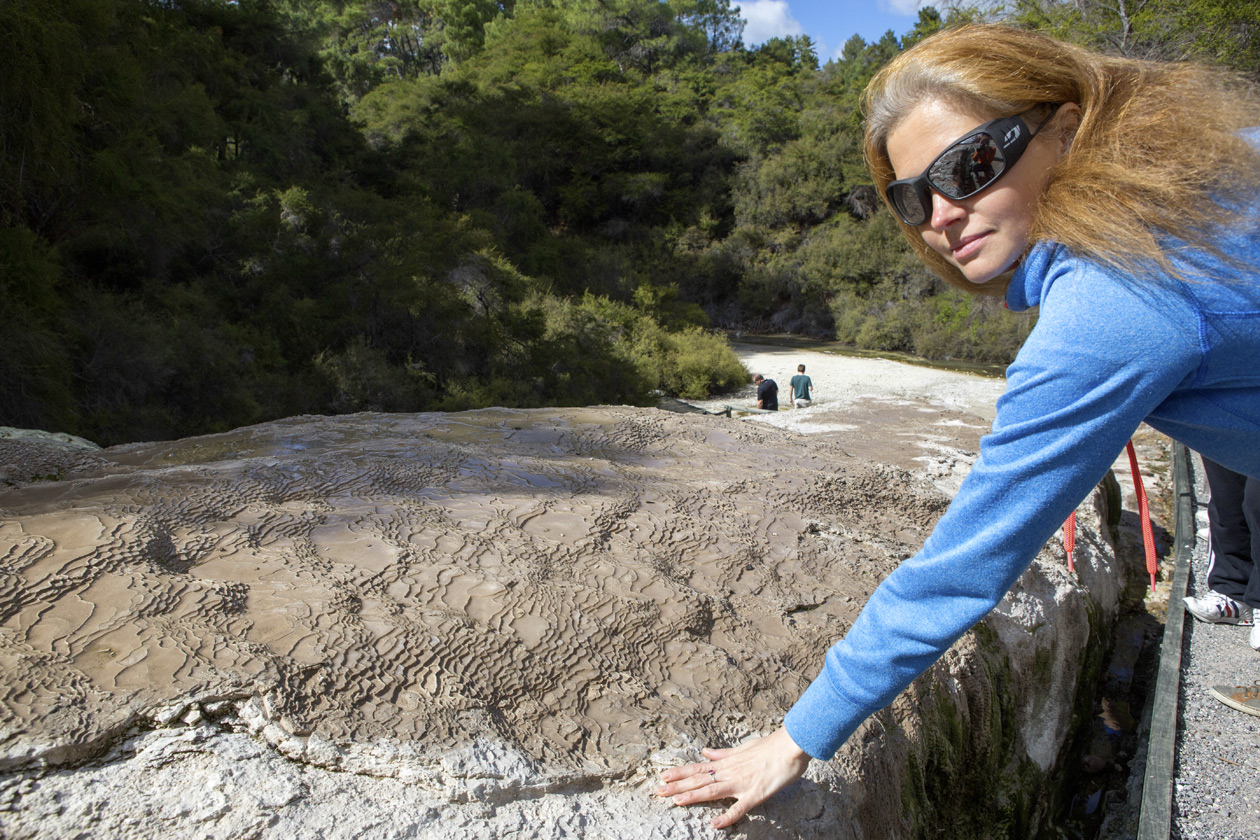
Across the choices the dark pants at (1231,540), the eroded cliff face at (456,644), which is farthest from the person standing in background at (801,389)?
the eroded cliff face at (456,644)

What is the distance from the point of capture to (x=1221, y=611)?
310 cm

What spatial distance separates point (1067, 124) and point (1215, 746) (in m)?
2.32

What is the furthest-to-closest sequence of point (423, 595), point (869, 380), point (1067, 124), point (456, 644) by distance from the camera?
1. point (869, 380)
2. point (423, 595)
3. point (456, 644)
4. point (1067, 124)

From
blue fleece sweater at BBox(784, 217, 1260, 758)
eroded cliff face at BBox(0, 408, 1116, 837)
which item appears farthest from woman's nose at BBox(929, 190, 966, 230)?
eroded cliff face at BBox(0, 408, 1116, 837)

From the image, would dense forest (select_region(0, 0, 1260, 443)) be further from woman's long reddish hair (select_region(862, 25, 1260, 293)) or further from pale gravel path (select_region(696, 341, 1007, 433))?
pale gravel path (select_region(696, 341, 1007, 433))

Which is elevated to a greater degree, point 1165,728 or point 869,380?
point 1165,728

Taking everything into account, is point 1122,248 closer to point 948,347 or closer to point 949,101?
point 949,101

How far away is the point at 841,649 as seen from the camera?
1.08m

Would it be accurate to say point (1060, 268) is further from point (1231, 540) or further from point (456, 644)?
point (1231, 540)

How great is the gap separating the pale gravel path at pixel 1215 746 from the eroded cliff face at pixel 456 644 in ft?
1.21

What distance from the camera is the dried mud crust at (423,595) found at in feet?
4.49

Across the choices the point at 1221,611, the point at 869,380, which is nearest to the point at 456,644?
the point at 1221,611

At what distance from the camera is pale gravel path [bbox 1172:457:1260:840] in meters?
2.10

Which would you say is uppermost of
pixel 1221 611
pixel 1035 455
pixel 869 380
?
pixel 1035 455
